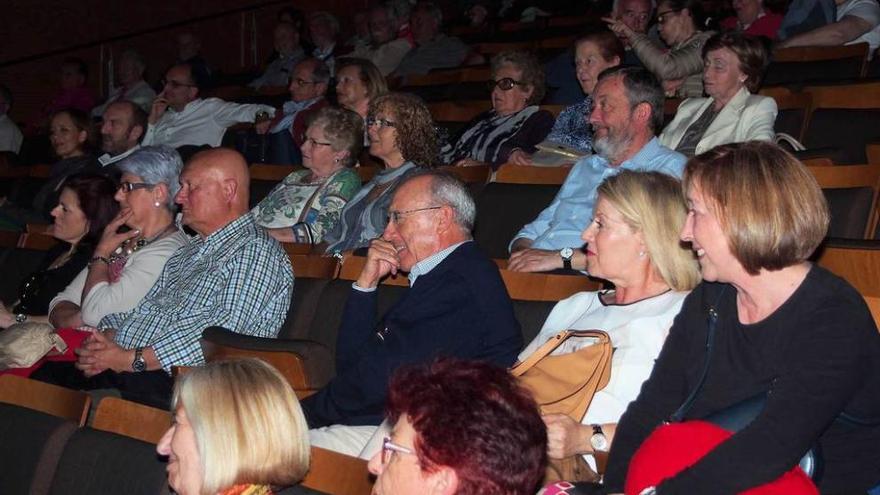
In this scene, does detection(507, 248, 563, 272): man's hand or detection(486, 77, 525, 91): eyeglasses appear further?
detection(486, 77, 525, 91): eyeglasses

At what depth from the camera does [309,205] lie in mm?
4117

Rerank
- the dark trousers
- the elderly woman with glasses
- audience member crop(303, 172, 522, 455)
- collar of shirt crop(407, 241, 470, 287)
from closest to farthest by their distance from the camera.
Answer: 1. audience member crop(303, 172, 522, 455)
2. collar of shirt crop(407, 241, 470, 287)
3. the dark trousers
4. the elderly woman with glasses

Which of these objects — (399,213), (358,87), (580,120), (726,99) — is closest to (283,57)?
(358,87)

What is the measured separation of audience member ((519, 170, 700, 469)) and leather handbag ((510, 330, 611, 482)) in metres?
0.05

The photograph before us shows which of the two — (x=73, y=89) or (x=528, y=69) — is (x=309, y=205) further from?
(x=73, y=89)

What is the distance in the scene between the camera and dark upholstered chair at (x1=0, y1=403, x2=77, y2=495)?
6.98ft

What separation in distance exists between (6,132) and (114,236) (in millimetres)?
3954

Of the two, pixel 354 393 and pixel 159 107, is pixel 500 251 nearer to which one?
pixel 354 393

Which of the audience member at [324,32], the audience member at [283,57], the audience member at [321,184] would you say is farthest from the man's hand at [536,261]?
the audience member at [283,57]

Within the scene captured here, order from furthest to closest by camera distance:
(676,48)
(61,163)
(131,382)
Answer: (61,163) → (676,48) → (131,382)

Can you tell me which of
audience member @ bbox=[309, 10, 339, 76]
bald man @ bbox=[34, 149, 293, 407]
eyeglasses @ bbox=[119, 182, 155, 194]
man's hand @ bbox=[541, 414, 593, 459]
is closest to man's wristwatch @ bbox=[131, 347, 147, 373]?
bald man @ bbox=[34, 149, 293, 407]

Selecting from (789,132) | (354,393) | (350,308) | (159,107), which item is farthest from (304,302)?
(159,107)

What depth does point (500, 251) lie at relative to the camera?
12.3ft

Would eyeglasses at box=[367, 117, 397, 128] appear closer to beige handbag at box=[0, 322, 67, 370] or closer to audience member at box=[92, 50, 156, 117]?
beige handbag at box=[0, 322, 67, 370]
